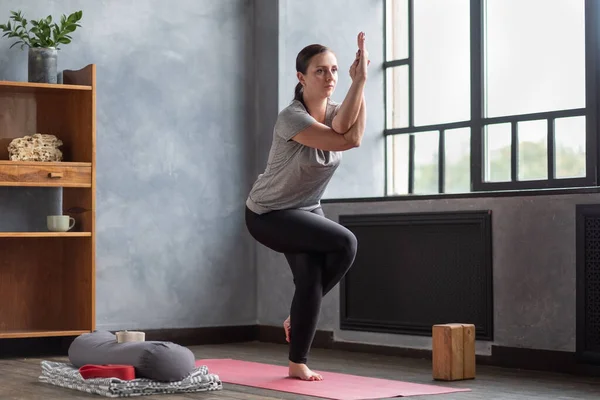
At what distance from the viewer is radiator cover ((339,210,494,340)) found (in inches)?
179

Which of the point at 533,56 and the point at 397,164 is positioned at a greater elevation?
the point at 533,56

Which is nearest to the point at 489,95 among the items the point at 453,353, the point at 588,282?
the point at 588,282

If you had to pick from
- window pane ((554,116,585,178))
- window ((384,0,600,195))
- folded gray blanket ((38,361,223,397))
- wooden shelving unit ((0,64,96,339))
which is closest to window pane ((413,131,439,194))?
window ((384,0,600,195))

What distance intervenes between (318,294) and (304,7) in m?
2.47

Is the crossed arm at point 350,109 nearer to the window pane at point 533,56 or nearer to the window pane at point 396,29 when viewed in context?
the window pane at point 533,56

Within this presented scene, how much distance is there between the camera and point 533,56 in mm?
4828

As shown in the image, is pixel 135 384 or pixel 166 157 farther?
pixel 166 157

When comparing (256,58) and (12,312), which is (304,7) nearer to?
(256,58)

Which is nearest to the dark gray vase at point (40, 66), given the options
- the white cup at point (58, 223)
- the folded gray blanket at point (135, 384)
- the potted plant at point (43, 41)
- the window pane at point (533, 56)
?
the potted plant at point (43, 41)

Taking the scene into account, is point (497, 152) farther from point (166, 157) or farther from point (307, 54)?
point (166, 157)

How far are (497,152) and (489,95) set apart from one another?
0.30 m

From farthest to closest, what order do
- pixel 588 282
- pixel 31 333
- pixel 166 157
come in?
pixel 166 157 < pixel 31 333 < pixel 588 282

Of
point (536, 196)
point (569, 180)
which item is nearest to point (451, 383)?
point (536, 196)

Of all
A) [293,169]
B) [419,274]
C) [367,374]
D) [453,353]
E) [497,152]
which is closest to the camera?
[293,169]
